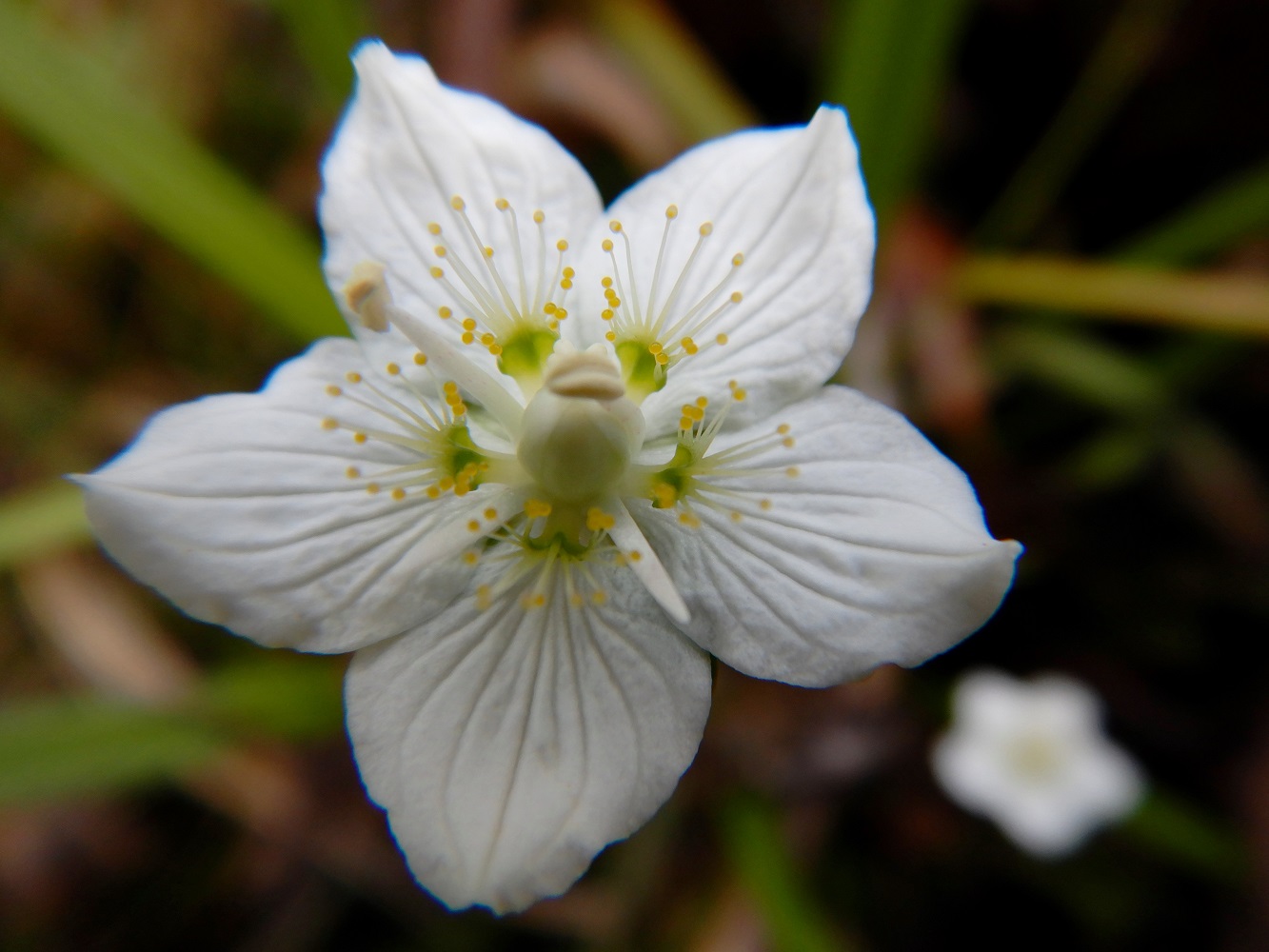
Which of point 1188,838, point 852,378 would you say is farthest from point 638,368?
point 1188,838

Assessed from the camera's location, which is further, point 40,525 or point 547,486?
point 40,525

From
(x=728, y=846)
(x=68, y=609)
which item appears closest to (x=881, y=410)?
(x=728, y=846)

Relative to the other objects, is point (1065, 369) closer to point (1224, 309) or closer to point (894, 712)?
point (1224, 309)

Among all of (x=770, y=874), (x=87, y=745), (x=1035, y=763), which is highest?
(x=87, y=745)

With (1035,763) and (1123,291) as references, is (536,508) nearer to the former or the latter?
(1123,291)

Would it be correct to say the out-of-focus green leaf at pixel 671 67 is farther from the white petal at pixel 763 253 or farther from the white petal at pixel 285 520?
the white petal at pixel 285 520

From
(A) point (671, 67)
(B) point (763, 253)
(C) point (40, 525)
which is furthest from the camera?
(A) point (671, 67)

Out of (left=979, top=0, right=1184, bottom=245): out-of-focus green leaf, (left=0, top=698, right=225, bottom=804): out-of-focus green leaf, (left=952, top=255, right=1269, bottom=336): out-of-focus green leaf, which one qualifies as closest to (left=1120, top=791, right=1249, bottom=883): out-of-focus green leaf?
(left=952, top=255, right=1269, bottom=336): out-of-focus green leaf

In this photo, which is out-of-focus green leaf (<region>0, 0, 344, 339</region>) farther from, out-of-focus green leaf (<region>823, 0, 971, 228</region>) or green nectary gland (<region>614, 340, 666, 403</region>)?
out-of-focus green leaf (<region>823, 0, 971, 228</region>)
